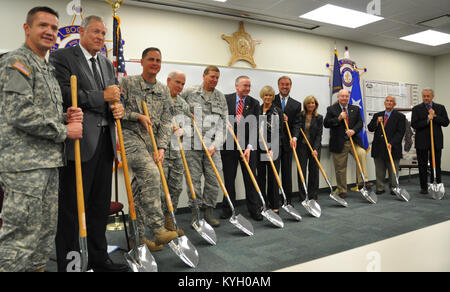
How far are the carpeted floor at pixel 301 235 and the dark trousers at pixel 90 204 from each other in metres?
0.59

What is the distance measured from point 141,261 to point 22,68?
1.43m

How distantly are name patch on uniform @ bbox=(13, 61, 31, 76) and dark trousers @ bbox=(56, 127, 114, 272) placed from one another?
1.98 ft

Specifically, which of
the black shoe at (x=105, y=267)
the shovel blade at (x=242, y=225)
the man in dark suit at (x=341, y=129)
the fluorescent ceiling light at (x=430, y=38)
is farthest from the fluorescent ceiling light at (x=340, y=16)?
the black shoe at (x=105, y=267)

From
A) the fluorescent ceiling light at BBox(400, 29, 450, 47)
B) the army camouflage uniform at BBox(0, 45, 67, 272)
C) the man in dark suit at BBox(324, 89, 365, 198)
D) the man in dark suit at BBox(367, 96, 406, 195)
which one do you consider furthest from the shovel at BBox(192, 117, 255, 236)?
the fluorescent ceiling light at BBox(400, 29, 450, 47)

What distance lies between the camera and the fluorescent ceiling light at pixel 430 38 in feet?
19.7

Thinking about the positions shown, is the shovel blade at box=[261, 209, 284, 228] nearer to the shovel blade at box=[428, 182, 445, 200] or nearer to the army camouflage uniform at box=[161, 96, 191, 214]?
the army camouflage uniform at box=[161, 96, 191, 214]

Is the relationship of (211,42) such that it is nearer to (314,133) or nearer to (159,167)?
(314,133)

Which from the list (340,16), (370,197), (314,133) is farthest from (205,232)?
(340,16)

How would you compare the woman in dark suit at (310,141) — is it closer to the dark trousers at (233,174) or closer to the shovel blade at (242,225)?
the dark trousers at (233,174)

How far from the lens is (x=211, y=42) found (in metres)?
4.78

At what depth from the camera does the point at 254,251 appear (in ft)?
9.25

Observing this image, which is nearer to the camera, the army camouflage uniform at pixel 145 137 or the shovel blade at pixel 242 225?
the army camouflage uniform at pixel 145 137

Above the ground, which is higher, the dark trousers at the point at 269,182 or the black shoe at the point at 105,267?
the dark trousers at the point at 269,182

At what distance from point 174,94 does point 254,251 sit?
5.86 ft
